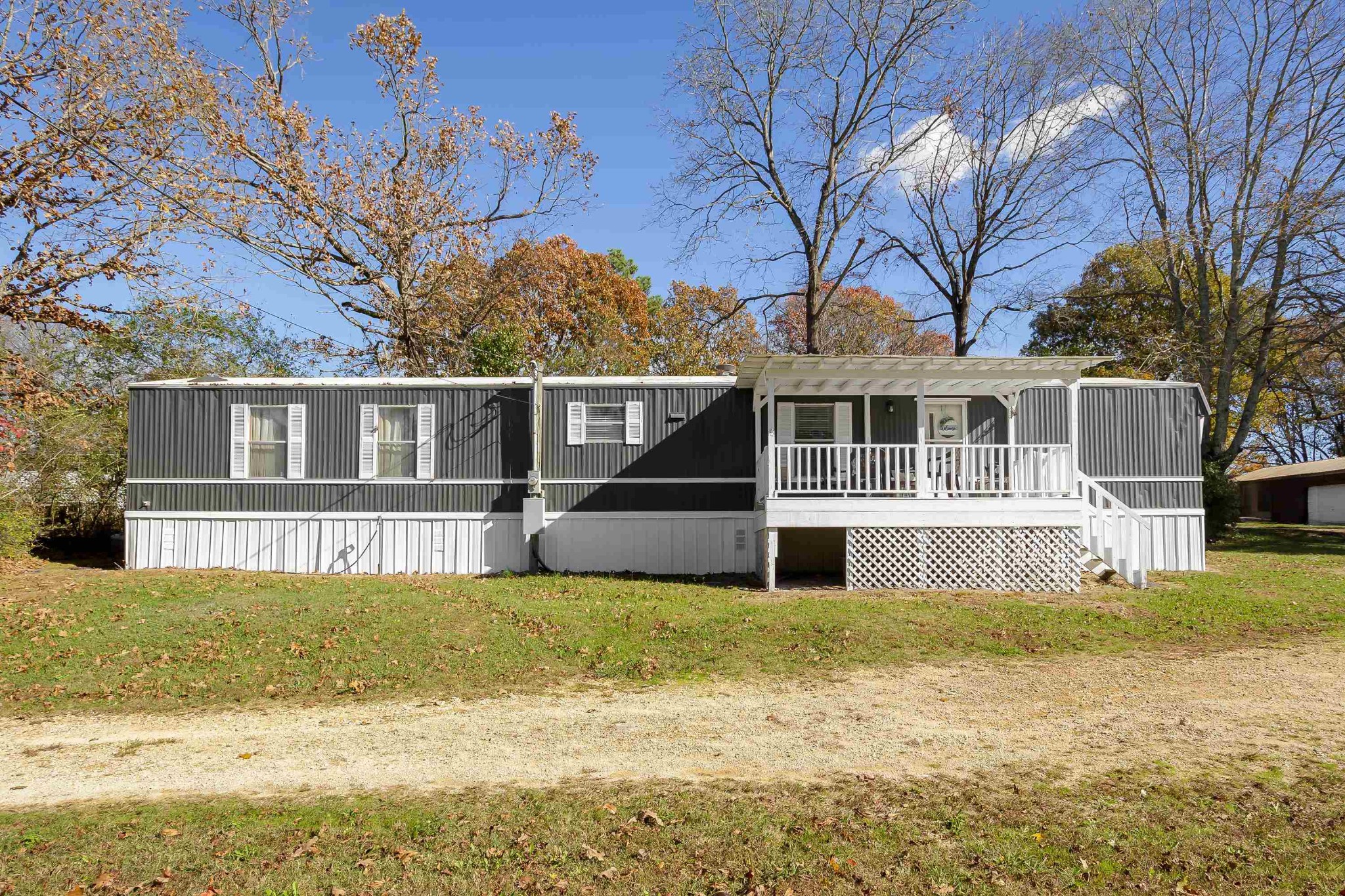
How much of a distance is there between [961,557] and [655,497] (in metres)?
5.58

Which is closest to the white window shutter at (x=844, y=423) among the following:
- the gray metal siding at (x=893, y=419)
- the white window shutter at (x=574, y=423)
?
the gray metal siding at (x=893, y=419)

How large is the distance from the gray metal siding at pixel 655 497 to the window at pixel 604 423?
87cm

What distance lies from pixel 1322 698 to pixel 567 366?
26952 mm

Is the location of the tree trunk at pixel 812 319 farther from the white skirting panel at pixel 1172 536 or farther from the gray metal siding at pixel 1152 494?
the white skirting panel at pixel 1172 536

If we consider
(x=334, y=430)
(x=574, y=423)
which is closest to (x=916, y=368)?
(x=574, y=423)

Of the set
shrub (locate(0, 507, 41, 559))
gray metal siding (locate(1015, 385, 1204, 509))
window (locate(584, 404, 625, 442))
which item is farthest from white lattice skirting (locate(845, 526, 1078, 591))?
shrub (locate(0, 507, 41, 559))

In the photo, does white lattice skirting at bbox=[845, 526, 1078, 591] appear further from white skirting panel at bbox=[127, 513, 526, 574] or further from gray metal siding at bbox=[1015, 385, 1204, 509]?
white skirting panel at bbox=[127, 513, 526, 574]

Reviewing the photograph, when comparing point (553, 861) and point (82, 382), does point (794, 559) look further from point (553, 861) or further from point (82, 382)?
point (82, 382)

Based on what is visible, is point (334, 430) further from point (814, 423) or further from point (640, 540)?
point (814, 423)

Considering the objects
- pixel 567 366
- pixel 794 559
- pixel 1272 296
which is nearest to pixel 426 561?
→ pixel 794 559

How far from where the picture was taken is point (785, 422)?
Answer: 16500 mm

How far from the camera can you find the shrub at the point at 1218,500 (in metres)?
23.7

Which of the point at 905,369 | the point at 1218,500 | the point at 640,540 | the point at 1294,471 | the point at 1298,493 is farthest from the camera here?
the point at 1298,493

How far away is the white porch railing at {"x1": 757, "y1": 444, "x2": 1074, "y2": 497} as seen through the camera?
13773mm
